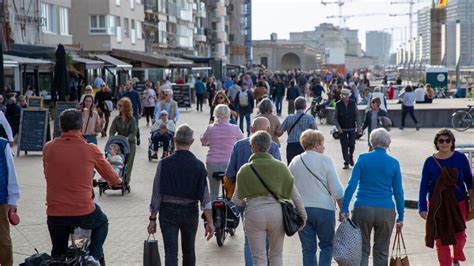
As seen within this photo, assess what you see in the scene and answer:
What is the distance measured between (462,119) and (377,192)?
23.1 meters

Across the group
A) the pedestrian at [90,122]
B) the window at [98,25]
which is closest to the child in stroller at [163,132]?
the pedestrian at [90,122]

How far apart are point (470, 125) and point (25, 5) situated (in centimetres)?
1993

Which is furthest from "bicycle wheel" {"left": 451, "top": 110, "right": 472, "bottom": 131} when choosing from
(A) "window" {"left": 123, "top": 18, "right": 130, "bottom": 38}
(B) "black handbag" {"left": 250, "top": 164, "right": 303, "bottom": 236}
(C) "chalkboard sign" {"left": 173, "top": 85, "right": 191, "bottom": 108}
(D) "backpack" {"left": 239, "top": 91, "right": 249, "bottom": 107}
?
(A) "window" {"left": 123, "top": 18, "right": 130, "bottom": 38}

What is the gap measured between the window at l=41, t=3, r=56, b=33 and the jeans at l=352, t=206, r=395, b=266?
37136mm

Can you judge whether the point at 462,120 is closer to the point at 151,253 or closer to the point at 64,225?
the point at 151,253

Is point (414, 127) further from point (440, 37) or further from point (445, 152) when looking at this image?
point (440, 37)

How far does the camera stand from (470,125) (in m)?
31.3

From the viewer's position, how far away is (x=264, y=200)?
8.05 metres

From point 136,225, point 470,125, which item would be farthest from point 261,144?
point 470,125

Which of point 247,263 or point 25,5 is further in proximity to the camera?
point 25,5

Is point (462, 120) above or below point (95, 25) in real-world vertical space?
below

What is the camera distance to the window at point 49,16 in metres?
44.6

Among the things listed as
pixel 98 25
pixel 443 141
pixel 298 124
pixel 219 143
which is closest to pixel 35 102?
pixel 298 124

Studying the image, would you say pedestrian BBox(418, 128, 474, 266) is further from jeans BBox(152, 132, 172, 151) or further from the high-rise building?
the high-rise building
